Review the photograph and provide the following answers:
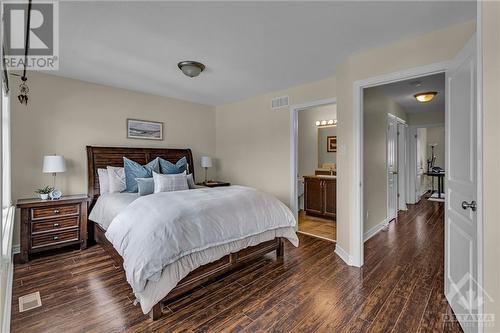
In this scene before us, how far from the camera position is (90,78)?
11.8 ft

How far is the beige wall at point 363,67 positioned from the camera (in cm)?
225

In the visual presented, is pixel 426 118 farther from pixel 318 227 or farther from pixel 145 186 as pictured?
pixel 145 186

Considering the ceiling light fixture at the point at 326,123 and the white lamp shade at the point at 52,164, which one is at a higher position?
the ceiling light fixture at the point at 326,123

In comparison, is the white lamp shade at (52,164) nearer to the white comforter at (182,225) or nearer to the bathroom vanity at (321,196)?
the white comforter at (182,225)

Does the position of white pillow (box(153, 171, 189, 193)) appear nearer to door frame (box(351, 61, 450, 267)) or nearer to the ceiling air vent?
Answer: the ceiling air vent

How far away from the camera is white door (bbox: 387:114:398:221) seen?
4699 millimetres

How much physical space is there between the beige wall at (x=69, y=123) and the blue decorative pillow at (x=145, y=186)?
3.46 ft

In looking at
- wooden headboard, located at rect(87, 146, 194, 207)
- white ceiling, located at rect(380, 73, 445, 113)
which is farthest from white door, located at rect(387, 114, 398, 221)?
wooden headboard, located at rect(87, 146, 194, 207)

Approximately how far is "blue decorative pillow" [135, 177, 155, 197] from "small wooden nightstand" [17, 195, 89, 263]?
76 cm

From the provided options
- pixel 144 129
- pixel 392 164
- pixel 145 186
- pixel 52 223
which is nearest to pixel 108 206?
pixel 145 186

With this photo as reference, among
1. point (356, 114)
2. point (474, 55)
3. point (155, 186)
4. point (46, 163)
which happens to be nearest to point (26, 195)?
point (46, 163)

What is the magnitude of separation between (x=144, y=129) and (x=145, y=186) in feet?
4.65

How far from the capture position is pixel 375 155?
4.12 m

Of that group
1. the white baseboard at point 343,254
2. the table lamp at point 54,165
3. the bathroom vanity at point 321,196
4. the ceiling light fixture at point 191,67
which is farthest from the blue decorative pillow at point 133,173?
the bathroom vanity at point 321,196
